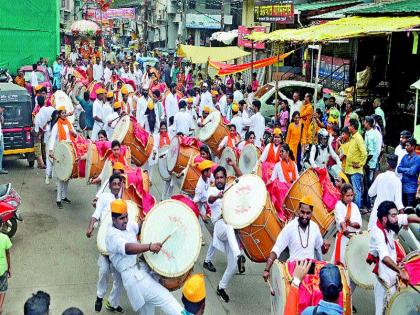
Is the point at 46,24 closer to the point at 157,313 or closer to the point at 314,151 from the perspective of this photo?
the point at 314,151

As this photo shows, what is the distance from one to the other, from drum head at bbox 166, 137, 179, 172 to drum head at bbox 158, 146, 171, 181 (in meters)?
0.15

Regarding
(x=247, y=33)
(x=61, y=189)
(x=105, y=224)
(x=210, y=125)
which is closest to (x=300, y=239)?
(x=105, y=224)

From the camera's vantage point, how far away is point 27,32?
85.4 ft

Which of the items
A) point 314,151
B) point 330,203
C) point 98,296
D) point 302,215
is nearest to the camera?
point 302,215

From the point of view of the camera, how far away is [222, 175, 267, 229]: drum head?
6.16m

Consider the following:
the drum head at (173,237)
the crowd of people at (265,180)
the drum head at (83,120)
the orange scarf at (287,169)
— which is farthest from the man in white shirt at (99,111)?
the drum head at (173,237)

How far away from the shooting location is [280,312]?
4848 mm

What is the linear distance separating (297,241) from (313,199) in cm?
123

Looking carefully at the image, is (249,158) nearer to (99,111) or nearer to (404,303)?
(99,111)

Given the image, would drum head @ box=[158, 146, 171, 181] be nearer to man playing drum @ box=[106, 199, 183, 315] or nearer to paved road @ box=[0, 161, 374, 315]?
paved road @ box=[0, 161, 374, 315]

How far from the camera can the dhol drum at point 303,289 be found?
4656 mm

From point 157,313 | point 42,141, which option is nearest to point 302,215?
point 157,313

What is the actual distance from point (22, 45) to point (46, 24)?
2.23 m

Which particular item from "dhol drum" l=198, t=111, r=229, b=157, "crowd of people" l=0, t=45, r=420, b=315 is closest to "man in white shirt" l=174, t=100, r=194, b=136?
"crowd of people" l=0, t=45, r=420, b=315
